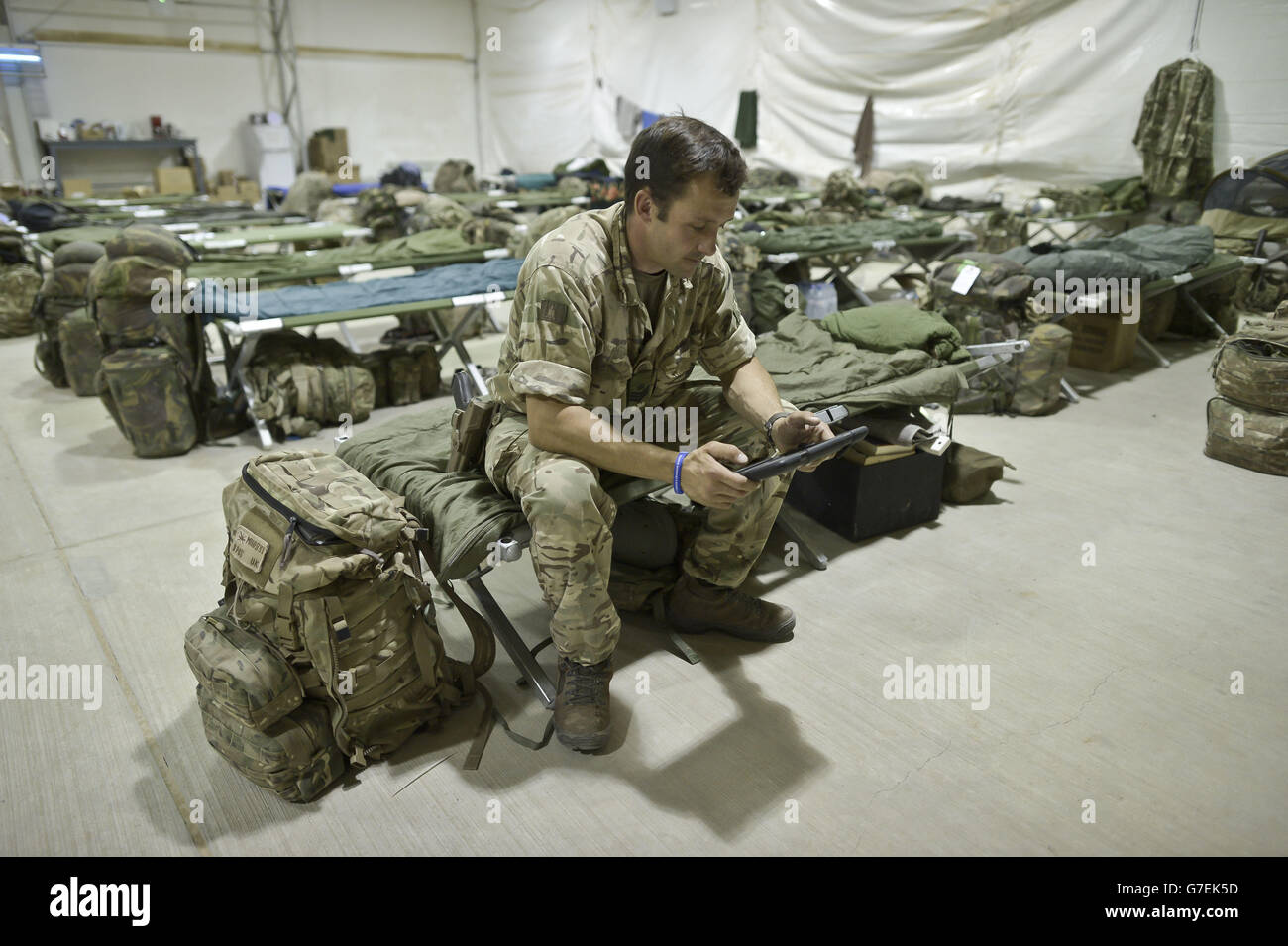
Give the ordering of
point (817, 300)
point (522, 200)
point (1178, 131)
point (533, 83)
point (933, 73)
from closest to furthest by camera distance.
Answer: point (817, 300) → point (1178, 131) → point (522, 200) → point (933, 73) → point (533, 83)

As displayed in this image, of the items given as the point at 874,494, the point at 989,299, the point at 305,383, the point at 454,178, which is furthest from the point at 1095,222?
the point at 305,383

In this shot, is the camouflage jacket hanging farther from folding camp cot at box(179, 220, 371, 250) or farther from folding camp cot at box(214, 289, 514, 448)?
folding camp cot at box(179, 220, 371, 250)

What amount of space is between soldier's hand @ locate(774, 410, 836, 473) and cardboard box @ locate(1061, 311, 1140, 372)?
3.47m

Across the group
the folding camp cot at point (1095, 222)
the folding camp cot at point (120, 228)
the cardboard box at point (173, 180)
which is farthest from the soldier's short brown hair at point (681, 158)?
the cardboard box at point (173, 180)

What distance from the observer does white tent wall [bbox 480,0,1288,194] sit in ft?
22.3

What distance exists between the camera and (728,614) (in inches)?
93.2

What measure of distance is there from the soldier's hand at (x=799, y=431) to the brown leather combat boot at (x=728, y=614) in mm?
508

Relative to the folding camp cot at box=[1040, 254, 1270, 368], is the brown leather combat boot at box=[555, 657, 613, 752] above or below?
below

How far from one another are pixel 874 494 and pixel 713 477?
4.38 feet

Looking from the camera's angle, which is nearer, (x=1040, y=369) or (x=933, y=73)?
(x=1040, y=369)

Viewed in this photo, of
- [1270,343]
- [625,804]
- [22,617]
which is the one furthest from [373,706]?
[1270,343]

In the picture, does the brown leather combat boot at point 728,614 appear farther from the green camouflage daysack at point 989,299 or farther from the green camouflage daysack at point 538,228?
the green camouflage daysack at point 989,299

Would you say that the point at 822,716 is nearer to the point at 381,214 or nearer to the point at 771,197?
the point at 381,214

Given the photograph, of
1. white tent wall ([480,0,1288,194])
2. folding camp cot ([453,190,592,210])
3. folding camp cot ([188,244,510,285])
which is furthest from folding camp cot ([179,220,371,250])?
white tent wall ([480,0,1288,194])
